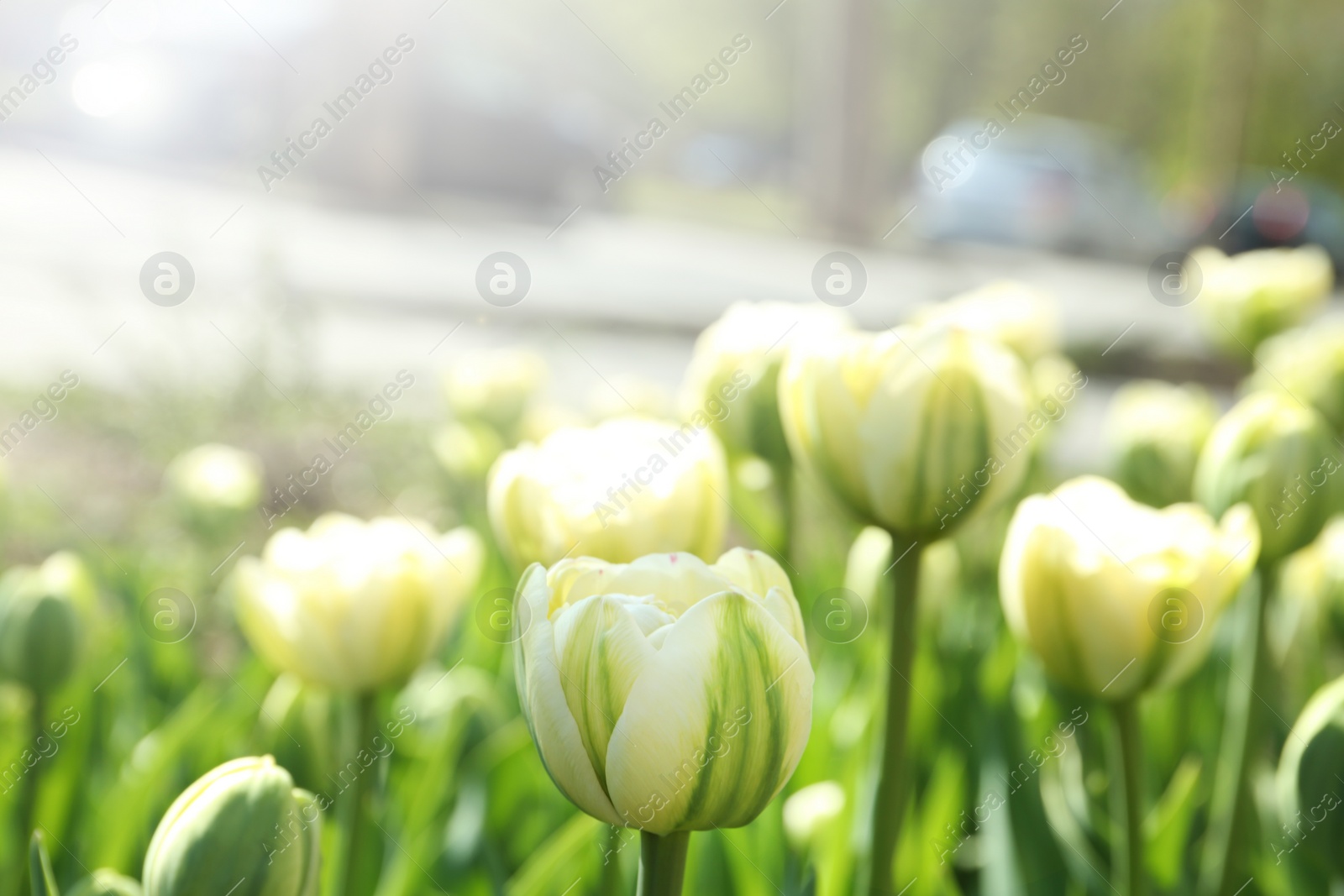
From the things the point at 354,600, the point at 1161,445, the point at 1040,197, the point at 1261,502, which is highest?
the point at 1040,197

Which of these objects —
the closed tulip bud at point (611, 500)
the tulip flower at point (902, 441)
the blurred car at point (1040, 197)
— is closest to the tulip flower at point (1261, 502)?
the tulip flower at point (902, 441)

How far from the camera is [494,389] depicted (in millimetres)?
1780

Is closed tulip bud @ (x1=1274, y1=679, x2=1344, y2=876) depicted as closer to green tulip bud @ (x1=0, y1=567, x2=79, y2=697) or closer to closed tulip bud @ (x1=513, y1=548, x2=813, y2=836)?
closed tulip bud @ (x1=513, y1=548, x2=813, y2=836)

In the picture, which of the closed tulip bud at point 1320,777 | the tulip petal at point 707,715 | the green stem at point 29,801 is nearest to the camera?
the tulip petal at point 707,715

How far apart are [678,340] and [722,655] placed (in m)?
6.41

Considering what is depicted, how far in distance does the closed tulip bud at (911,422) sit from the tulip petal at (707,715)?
29 cm

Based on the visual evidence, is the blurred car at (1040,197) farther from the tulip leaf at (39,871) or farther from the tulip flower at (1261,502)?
the tulip leaf at (39,871)

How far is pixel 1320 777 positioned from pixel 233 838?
2.29 feet

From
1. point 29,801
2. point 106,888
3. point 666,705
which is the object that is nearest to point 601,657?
point 666,705

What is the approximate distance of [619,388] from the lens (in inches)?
69.6

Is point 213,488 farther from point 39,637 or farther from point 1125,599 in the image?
point 1125,599

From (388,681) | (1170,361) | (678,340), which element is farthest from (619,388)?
(1170,361)

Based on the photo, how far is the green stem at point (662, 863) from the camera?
607 mm

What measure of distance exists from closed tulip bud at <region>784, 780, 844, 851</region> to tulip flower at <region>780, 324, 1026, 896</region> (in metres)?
0.17
